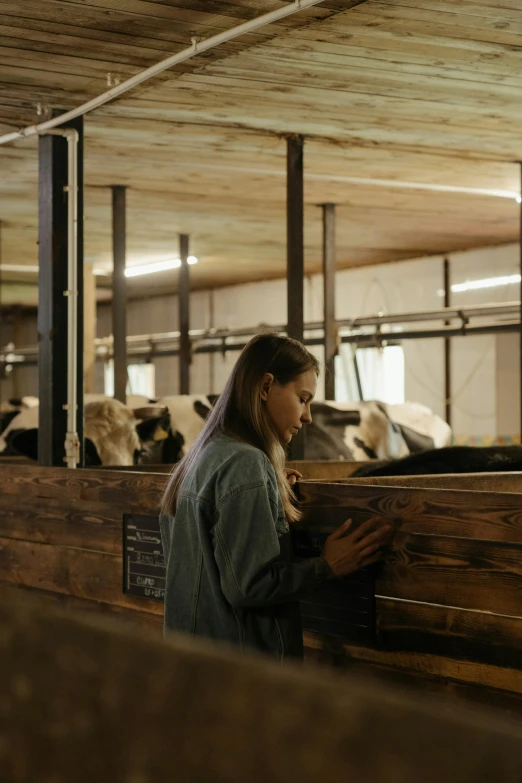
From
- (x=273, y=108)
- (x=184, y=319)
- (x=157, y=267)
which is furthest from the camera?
(x=157, y=267)

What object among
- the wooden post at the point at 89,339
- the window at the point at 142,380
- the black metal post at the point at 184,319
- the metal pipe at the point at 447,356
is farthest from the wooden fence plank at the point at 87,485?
the window at the point at 142,380

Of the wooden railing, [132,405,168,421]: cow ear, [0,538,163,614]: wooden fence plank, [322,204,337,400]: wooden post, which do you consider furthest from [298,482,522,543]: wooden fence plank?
[322,204,337,400]: wooden post

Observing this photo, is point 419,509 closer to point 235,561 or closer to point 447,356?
point 235,561

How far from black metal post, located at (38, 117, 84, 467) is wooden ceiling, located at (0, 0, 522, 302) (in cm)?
32

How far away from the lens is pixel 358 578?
2979mm

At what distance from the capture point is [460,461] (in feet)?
13.0

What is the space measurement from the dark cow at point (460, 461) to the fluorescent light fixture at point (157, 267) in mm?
6499

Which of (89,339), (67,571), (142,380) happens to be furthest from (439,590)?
(142,380)

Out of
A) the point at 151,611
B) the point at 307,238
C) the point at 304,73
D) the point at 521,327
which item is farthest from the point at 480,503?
the point at 307,238

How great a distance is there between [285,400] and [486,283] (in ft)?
26.3

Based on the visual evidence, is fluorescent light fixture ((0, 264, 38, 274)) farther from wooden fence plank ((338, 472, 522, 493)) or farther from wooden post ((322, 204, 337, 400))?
wooden fence plank ((338, 472, 522, 493))

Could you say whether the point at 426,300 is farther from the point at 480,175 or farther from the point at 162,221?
the point at 480,175

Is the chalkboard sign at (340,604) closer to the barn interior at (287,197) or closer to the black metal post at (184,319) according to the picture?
the barn interior at (287,197)

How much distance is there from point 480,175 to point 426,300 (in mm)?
4412
